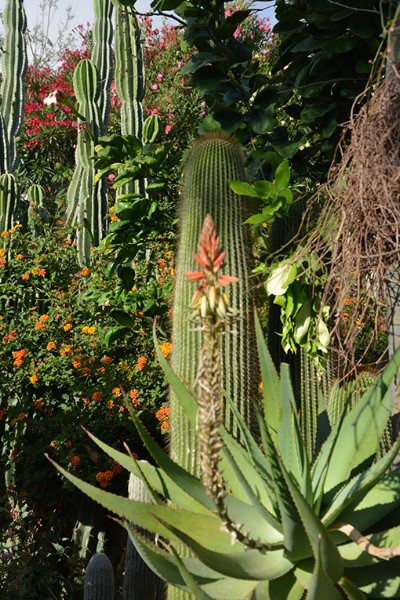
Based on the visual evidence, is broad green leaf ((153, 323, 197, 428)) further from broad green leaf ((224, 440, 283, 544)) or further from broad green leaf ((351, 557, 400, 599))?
broad green leaf ((351, 557, 400, 599))

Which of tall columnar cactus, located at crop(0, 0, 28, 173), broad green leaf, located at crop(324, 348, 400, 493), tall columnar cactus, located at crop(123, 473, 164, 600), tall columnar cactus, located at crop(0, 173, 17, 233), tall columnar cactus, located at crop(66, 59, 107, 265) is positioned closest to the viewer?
broad green leaf, located at crop(324, 348, 400, 493)

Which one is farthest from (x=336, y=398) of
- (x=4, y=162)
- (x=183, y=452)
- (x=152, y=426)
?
(x=4, y=162)

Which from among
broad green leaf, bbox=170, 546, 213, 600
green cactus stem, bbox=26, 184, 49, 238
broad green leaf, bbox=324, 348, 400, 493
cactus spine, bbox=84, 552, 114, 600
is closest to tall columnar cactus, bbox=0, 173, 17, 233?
green cactus stem, bbox=26, 184, 49, 238

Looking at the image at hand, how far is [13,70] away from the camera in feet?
25.7

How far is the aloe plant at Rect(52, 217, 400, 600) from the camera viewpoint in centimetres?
143

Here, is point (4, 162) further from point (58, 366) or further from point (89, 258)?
point (58, 366)

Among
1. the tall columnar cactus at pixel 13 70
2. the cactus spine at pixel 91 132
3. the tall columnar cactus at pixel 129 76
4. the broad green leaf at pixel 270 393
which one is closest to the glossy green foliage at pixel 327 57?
the broad green leaf at pixel 270 393

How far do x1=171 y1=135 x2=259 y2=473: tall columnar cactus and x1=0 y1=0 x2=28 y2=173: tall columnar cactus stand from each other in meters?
5.54

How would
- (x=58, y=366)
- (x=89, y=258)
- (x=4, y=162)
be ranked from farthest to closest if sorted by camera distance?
1. (x=4, y=162)
2. (x=89, y=258)
3. (x=58, y=366)

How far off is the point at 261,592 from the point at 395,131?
1.04m

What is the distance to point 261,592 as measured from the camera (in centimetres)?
153

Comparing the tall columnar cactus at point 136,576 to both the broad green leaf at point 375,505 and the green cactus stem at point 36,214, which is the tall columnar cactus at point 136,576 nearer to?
the broad green leaf at point 375,505

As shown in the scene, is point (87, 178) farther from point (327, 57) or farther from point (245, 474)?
point (245, 474)

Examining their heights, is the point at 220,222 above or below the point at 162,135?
below
